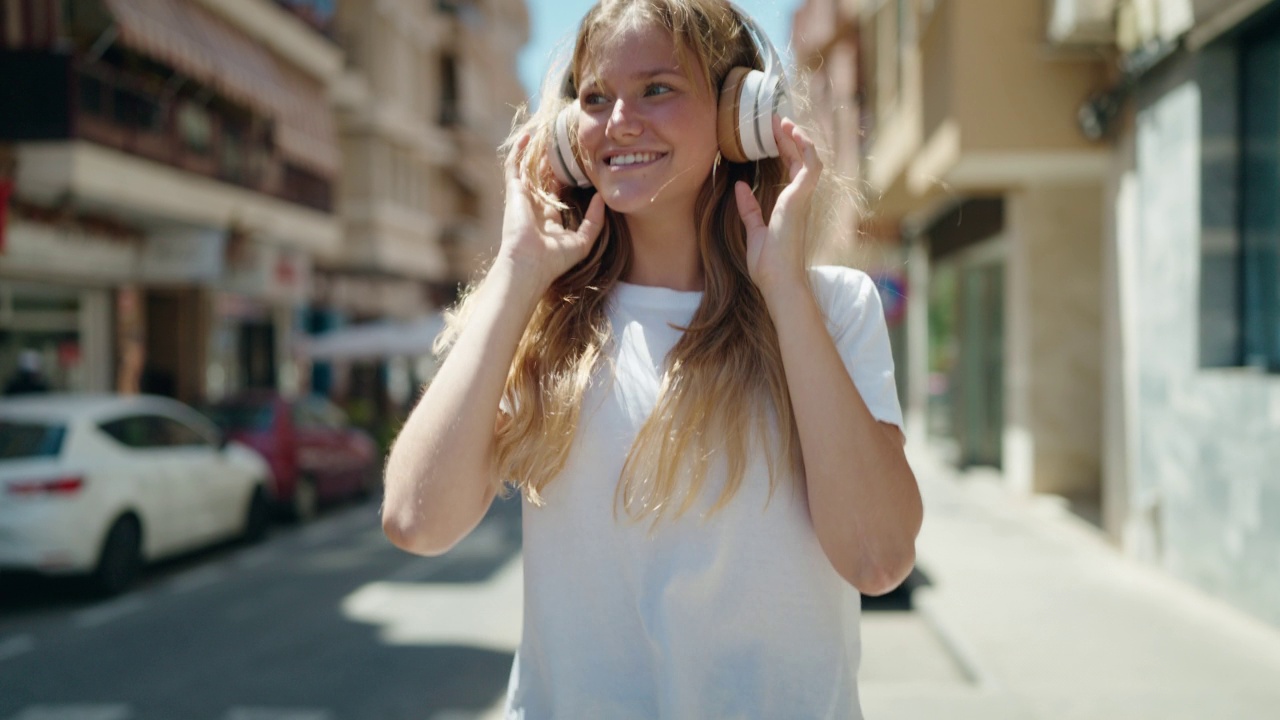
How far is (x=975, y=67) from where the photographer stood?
9.91 meters

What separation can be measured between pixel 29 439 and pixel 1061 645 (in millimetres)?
7668

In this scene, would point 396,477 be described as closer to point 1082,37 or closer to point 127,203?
point 1082,37

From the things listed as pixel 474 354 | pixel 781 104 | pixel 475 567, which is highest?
pixel 781 104

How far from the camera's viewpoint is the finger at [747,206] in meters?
1.77

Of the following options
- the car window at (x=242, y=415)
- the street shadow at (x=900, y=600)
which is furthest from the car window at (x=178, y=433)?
the street shadow at (x=900, y=600)

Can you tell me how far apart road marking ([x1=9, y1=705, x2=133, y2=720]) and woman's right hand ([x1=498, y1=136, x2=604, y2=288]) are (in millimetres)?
4935

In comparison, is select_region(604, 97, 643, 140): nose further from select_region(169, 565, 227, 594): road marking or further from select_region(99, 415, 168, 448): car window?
select_region(99, 415, 168, 448): car window

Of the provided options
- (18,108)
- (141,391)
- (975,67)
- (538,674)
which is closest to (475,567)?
(975,67)

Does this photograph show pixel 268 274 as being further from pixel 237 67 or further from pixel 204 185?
pixel 237 67

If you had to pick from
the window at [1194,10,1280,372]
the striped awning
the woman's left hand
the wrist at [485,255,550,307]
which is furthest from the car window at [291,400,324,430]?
the woman's left hand

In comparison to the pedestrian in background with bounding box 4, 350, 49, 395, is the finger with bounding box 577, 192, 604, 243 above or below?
above

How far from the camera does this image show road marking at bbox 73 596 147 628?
325 inches

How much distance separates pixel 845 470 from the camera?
159 cm

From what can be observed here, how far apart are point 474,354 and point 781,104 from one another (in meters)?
0.62
